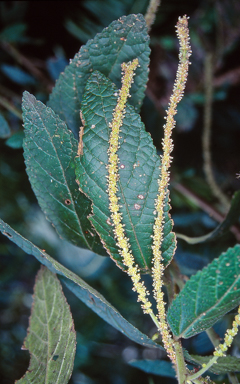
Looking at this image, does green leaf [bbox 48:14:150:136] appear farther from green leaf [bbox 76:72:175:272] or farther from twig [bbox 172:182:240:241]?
twig [bbox 172:182:240:241]

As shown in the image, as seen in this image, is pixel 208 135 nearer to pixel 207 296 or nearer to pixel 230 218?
pixel 230 218

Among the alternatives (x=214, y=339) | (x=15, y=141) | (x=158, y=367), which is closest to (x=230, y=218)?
(x=214, y=339)

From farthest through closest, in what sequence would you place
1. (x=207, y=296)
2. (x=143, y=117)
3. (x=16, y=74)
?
(x=16, y=74), (x=143, y=117), (x=207, y=296)

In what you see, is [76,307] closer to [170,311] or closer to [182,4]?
[170,311]

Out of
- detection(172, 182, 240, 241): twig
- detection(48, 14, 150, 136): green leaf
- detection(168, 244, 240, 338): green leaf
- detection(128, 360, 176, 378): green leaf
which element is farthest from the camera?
detection(172, 182, 240, 241): twig

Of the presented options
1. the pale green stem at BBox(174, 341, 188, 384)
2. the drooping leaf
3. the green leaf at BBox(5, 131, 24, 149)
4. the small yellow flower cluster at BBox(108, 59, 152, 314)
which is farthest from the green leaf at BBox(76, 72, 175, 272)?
the drooping leaf

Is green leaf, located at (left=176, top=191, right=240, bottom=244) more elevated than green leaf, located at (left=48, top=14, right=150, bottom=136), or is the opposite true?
green leaf, located at (left=48, top=14, right=150, bottom=136)
